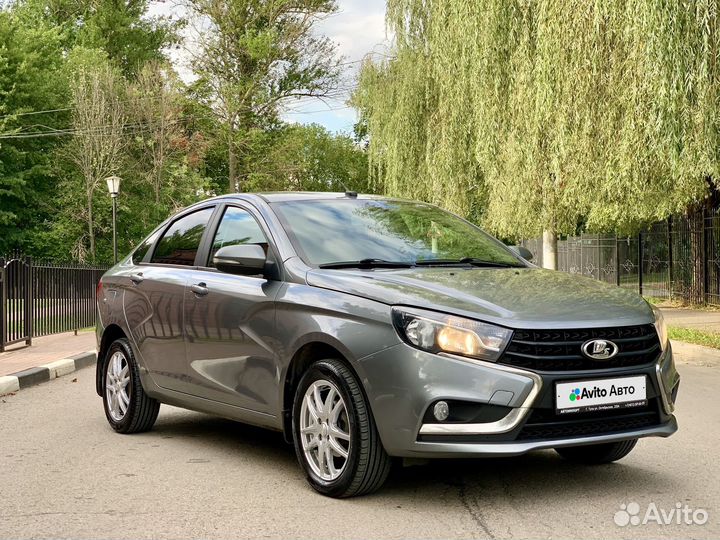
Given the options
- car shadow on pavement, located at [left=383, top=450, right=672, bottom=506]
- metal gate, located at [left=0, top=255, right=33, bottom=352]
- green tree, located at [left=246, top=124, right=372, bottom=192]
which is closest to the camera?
car shadow on pavement, located at [left=383, top=450, right=672, bottom=506]

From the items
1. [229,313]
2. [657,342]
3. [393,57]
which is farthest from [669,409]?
[393,57]

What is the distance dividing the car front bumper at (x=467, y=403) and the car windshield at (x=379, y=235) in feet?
3.52

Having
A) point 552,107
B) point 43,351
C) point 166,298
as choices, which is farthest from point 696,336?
point 166,298

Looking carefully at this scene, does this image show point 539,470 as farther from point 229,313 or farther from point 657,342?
point 229,313

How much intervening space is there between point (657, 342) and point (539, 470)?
115 centimetres

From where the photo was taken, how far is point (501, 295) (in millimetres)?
5074

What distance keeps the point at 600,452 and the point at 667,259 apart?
2191 cm

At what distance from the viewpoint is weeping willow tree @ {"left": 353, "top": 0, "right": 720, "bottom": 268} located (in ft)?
41.1

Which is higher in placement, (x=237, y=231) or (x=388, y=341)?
(x=237, y=231)

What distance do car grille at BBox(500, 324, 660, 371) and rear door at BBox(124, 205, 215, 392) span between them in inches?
107

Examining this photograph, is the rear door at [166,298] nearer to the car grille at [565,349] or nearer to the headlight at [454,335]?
the headlight at [454,335]

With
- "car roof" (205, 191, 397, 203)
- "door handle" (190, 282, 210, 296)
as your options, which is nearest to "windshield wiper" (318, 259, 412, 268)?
"car roof" (205, 191, 397, 203)

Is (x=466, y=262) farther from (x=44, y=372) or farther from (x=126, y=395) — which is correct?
(x=44, y=372)
